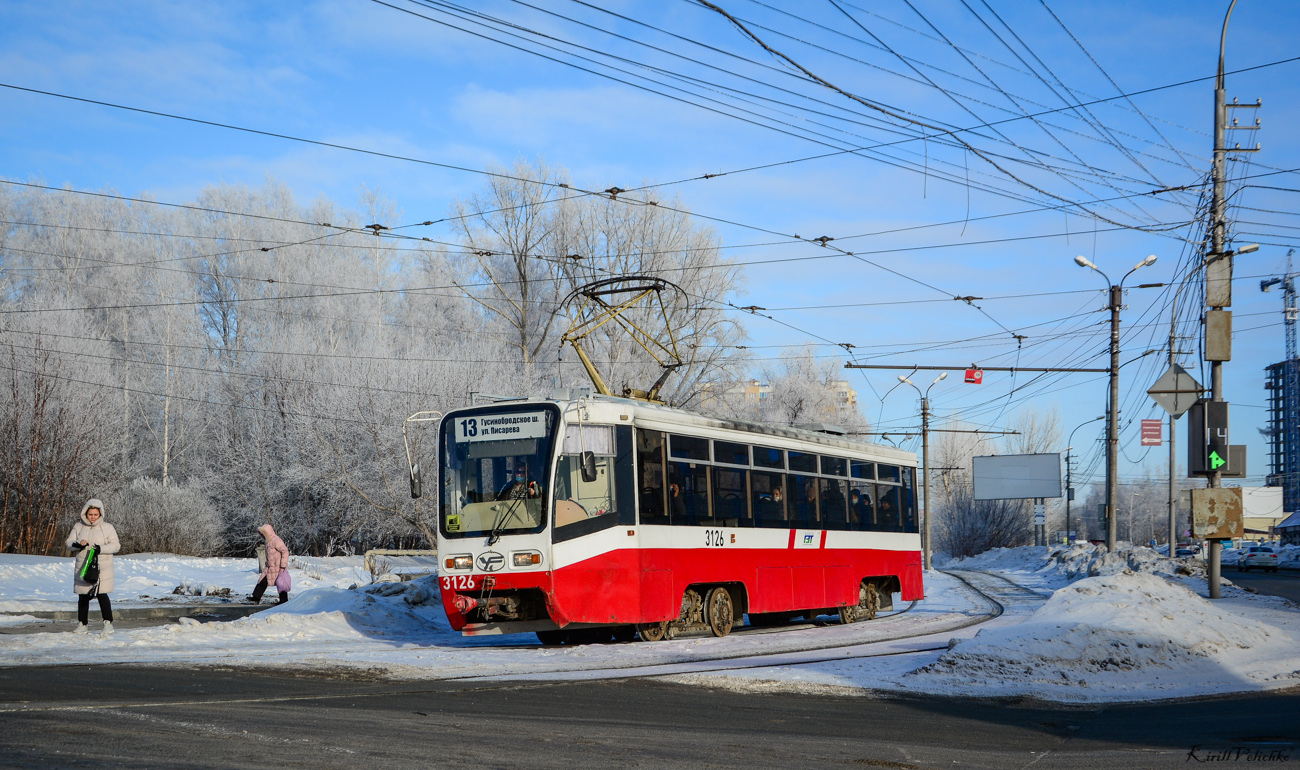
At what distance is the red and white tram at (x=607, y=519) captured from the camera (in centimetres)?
1414

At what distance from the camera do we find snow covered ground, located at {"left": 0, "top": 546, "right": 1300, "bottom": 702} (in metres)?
11.3

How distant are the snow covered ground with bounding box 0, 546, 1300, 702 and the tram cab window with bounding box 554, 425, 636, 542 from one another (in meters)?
1.58

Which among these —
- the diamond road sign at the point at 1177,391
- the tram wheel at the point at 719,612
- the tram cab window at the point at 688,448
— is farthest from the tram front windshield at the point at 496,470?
the diamond road sign at the point at 1177,391

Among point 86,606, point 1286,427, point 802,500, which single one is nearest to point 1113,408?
point 802,500

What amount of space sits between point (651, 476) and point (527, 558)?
2.02 meters

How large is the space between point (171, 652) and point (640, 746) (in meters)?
8.22

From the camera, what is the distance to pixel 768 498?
17.2 meters

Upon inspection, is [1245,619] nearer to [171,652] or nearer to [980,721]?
[980,721]

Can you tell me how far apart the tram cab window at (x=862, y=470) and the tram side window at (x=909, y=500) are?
5.13ft

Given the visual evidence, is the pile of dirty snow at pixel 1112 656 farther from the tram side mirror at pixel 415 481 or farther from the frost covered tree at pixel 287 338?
the frost covered tree at pixel 287 338

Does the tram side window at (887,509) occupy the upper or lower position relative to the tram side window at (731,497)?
lower

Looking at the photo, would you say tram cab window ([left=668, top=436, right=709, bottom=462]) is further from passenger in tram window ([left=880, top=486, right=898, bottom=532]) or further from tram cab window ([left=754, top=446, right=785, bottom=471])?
passenger in tram window ([left=880, top=486, right=898, bottom=532])

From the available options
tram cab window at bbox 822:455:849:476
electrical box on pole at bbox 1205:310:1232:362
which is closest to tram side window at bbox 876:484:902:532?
tram cab window at bbox 822:455:849:476

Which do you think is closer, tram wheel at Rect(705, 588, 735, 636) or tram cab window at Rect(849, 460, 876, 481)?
tram wheel at Rect(705, 588, 735, 636)
